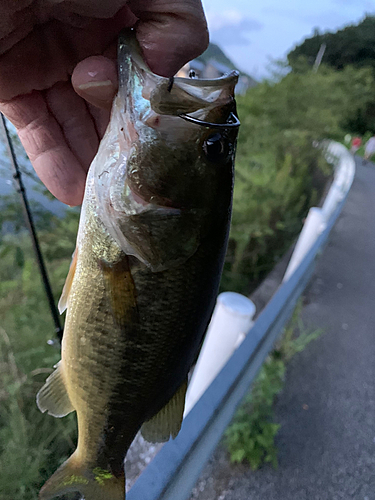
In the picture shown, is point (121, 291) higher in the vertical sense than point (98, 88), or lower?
lower

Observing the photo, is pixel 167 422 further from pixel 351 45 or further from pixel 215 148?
pixel 351 45

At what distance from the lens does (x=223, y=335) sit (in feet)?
7.55

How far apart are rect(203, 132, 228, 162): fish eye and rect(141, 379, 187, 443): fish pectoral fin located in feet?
2.68

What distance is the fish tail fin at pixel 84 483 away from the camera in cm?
124

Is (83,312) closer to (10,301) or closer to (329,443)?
(10,301)

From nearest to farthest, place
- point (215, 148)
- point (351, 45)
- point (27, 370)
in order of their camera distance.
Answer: point (215, 148) → point (27, 370) → point (351, 45)

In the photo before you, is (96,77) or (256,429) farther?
(256,429)

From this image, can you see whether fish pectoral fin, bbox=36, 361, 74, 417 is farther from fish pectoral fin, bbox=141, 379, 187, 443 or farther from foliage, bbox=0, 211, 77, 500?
foliage, bbox=0, 211, 77, 500

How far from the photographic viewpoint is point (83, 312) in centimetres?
122

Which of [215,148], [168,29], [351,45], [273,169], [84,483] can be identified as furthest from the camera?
[351,45]

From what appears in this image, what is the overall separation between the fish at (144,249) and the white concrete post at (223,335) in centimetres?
100

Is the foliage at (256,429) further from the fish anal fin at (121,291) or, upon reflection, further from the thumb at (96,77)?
the thumb at (96,77)

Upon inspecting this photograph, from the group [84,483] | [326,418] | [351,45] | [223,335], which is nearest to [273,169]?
[326,418]

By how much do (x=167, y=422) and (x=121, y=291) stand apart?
54 centimetres
